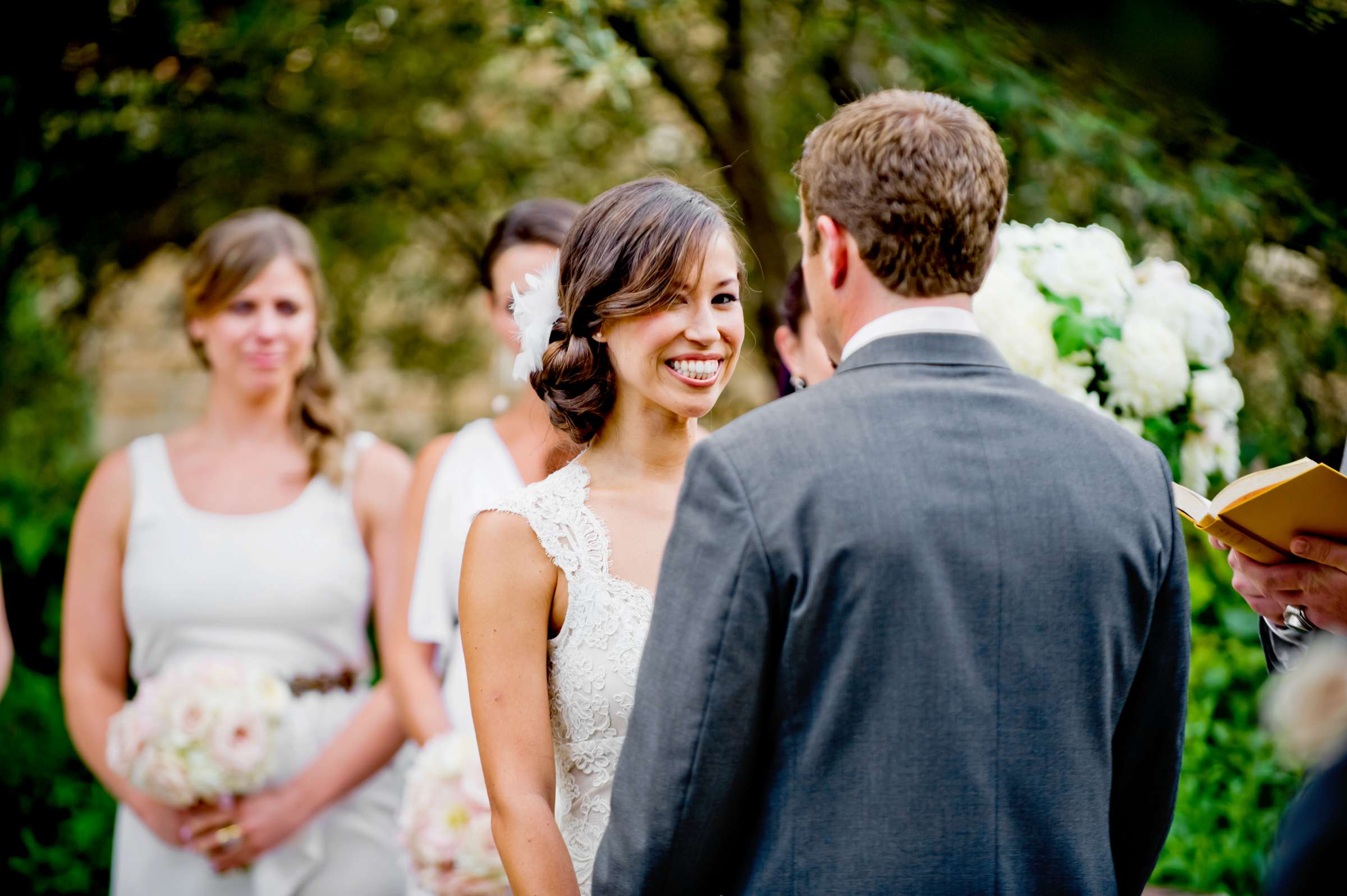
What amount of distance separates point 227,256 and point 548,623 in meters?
2.08

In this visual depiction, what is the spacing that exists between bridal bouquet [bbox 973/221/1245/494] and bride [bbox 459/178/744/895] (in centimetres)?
69

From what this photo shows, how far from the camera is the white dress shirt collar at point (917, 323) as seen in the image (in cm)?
176

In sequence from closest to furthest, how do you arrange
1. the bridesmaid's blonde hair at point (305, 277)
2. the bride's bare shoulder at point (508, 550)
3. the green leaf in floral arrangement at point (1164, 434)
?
the bride's bare shoulder at point (508, 550), the green leaf in floral arrangement at point (1164, 434), the bridesmaid's blonde hair at point (305, 277)

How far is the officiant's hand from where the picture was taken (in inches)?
74.9

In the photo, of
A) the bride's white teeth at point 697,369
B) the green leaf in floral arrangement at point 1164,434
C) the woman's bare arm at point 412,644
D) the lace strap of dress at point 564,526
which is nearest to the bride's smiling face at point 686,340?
the bride's white teeth at point 697,369

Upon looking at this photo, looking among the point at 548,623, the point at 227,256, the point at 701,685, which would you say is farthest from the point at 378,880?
the point at 701,685

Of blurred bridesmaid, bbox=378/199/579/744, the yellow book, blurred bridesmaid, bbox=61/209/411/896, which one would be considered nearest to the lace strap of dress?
blurred bridesmaid, bbox=378/199/579/744

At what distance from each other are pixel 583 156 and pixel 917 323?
6034 millimetres

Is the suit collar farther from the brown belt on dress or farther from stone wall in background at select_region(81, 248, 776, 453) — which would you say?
stone wall in background at select_region(81, 248, 776, 453)

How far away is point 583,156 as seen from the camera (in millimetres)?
7469

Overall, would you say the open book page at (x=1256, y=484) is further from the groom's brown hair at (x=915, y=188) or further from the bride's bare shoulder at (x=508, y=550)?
the bride's bare shoulder at (x=508, y=550)

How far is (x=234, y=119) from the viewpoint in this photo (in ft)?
20.8

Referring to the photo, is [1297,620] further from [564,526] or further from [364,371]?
[364,371]

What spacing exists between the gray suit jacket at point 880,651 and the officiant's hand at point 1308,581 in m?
0.40
